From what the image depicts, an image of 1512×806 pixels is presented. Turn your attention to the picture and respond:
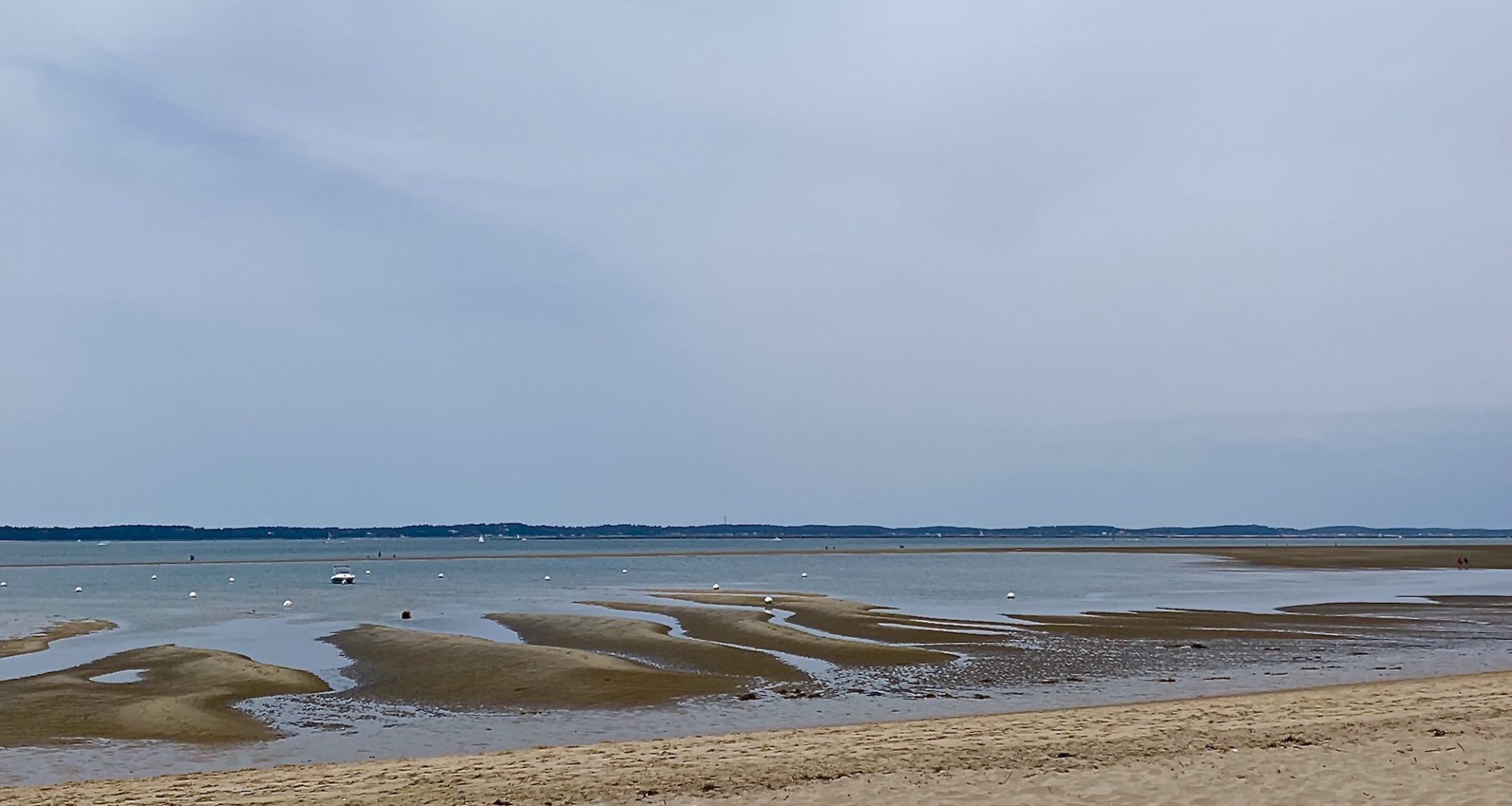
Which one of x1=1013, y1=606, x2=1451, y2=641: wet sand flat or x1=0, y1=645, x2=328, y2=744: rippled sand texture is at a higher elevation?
x1=1013, y1=606, x2=1451, y2=641: wet sand flat

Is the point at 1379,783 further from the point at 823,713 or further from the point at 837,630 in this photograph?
the point at 837,630

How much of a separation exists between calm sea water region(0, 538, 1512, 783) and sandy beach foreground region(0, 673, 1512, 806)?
3.28m

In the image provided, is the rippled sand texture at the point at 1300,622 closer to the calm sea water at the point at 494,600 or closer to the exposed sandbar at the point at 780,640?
the calm sea water at the point at 494,600

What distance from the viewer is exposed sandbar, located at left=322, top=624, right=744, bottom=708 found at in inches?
946

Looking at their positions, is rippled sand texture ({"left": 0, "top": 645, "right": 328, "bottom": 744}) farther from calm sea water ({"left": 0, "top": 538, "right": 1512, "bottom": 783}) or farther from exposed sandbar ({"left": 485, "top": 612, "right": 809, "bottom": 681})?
exposed sandbar ({"left": 485, "top": 612, "right": 809, "bottom": 681})

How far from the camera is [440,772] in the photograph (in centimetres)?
1497

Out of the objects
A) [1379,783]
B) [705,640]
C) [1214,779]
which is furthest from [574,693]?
[1379,783]

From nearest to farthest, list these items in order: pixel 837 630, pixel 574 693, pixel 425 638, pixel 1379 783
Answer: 1. pixel 1379 783
2. pixel 574 693
3. pixel 425 638
4. pixel 837 630

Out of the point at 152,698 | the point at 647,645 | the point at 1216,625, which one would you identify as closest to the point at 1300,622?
the point at 1216,625

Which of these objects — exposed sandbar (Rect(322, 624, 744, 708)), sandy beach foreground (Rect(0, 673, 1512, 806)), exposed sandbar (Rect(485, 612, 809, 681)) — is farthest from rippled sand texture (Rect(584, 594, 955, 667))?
sandy beach foreground (Rect(0, 673, 1512, 806))

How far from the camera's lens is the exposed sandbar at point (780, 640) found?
100 feet

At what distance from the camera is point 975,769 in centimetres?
1444

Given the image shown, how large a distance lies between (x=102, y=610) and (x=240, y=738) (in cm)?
4236

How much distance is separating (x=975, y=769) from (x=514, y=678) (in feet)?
48.0
